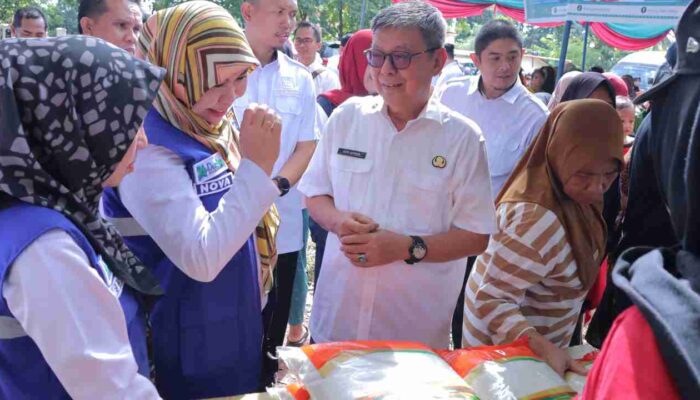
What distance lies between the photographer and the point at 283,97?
2777mm

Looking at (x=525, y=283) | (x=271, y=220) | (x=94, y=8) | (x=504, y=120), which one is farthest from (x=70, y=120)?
(x=504, y=120)

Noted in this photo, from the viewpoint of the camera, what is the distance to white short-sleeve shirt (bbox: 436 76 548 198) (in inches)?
129

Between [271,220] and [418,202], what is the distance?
466 mm

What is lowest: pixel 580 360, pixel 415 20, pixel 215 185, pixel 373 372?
pixel 580 360

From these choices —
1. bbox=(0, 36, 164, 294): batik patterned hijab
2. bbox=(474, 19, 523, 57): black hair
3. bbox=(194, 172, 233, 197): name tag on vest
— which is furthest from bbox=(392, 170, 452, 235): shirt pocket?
bbox=(474, 19, 523, 57): black hair

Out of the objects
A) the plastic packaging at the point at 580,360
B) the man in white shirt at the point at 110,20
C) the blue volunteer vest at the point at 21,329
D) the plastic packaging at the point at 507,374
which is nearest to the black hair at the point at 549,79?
the man in white shirt at the point at 110,20

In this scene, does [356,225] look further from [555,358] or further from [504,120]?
[504,120]

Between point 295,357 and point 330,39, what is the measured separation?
19.8 meters

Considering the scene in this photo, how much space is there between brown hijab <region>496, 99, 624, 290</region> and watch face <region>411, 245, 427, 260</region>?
33cm

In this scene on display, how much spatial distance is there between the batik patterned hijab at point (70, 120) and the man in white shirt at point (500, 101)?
2417 mm

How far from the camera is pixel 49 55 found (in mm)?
1061

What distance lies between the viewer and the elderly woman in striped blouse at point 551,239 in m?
1.71

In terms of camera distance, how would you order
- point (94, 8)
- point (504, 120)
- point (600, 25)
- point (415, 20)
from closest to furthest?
1. point (415, 20)
2. point (94, 8)
3. point (504, 120)
4. point (600, 25)

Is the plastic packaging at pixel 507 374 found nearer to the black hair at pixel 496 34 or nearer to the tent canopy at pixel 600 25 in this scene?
the black hair at pixel 496 34
